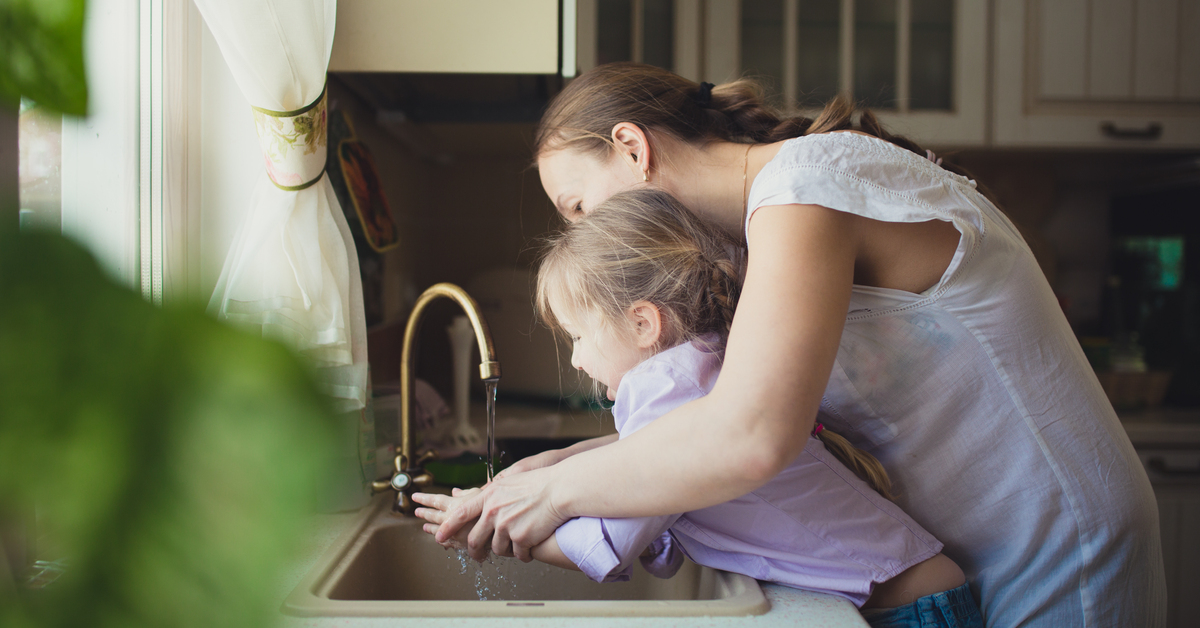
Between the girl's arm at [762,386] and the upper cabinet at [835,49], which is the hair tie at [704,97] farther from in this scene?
the upper cabinet at [835,49]

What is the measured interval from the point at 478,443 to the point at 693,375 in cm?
89

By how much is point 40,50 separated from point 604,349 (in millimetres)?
738

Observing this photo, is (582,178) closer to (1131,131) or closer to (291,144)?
(291,144)

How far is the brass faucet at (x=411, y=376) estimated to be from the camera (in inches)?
36.7

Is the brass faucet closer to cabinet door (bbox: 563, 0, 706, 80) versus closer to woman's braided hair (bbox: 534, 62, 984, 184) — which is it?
woman's braided hair (bbox: 534, 62, 984, 184)

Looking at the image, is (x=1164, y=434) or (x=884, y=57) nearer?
(x=1164, y=434)

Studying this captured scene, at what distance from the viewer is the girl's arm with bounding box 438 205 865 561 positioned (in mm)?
507

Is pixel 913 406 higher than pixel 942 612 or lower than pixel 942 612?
higher

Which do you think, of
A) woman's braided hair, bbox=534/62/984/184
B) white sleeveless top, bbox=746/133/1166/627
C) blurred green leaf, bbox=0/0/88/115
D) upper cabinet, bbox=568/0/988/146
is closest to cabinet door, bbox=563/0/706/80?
upper cabinet, bbox=568/0/988/146

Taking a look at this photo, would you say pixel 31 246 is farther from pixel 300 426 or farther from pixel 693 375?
pixel 693 375

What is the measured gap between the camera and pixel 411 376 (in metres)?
1.04

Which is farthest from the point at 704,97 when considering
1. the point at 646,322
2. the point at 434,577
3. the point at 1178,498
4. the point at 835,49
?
the point at 1178,498

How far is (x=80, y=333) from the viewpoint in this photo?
6 cm

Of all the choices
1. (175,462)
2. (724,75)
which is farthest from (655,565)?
(724,75)
